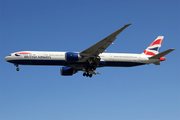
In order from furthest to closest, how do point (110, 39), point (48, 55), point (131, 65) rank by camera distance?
1. point (131, 65)
2. point (48, 55)
3. point (110, 39)

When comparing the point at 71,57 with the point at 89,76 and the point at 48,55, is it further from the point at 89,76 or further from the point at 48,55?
the point at 89,76

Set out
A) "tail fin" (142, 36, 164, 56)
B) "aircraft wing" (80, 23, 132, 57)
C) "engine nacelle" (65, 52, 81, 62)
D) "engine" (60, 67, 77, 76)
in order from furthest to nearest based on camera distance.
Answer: "engine" (60, 67, 77, 76) → "tail fin" (142, 36, 164, 56) → "engine nacelle" (65, 52, 81, 62) → "aircraft wing" (80, 23, 132, 57)

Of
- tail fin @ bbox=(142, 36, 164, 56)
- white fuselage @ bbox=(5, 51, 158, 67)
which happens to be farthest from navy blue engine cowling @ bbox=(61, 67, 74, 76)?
tail fin @ bbox=(142, 36, 164, 56)

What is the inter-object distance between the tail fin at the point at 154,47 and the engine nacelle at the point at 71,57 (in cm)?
1400

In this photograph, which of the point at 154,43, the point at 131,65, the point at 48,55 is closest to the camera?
the point at 48,55

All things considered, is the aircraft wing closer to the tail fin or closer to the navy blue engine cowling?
the navy blue engine cowling

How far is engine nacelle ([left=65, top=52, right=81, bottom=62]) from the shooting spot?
4297 centimetres

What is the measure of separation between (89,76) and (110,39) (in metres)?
11.9

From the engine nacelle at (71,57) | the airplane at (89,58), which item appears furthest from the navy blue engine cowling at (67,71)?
the engine nacelle at (71,57)

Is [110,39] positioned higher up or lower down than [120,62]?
higher up

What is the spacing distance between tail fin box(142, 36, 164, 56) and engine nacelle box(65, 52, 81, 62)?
13996mm

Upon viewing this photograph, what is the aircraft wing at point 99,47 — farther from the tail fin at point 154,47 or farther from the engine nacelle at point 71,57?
the tail fin at point 154,47

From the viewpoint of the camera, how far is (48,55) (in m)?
44.7

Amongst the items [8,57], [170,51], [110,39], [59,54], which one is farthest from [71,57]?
[170,51]
